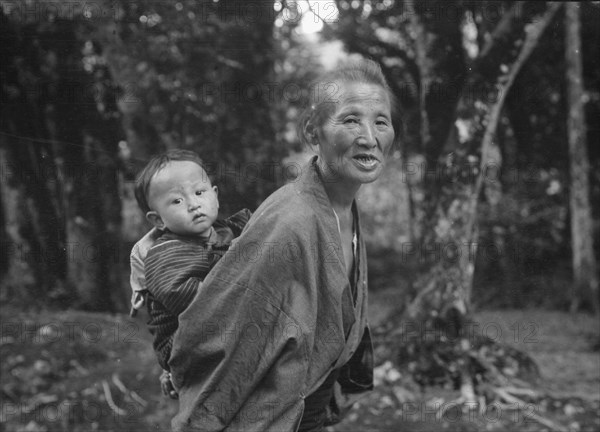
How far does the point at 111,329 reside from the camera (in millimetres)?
4270

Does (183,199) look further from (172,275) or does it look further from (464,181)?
(464,181)

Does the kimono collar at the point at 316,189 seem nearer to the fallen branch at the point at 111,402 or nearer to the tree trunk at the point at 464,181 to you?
the tree trunk at the point at 464,181

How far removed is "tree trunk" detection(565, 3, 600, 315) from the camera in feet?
22.0

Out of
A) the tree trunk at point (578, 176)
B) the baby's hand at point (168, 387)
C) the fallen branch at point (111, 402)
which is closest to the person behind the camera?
the baby's hand at point (168, 387)

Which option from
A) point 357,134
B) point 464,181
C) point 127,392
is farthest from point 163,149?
point 357,134

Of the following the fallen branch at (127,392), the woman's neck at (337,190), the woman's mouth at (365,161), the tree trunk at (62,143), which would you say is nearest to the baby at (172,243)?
the woman's neck at (337,190)

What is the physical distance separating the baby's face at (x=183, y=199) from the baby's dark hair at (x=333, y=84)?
1.36 feet

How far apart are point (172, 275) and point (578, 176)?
6.06 metres

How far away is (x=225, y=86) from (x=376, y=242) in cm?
553

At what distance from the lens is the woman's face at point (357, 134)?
192 centimetres

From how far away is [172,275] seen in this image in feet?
6.02

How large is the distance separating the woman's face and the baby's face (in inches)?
15.9

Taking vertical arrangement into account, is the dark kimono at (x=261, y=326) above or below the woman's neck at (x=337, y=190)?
below

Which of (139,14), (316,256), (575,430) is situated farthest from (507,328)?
(316,256)
